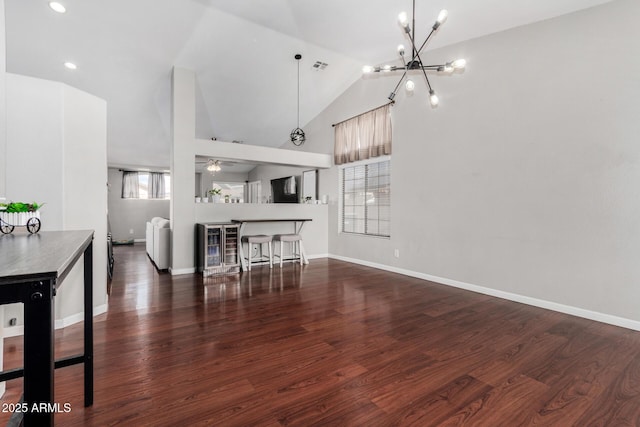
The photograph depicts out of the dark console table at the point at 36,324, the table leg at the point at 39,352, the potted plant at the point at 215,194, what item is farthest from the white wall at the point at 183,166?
the table leg at the point at 39,352

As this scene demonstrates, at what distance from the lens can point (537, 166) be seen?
11.7ft

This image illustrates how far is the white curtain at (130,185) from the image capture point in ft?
32.6

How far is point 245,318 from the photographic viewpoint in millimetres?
3045

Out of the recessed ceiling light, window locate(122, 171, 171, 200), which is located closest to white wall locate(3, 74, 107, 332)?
the recessed ceiling light

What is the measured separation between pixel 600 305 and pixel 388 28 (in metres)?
4.31

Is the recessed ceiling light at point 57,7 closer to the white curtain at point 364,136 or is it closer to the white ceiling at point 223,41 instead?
the white ceiling at point 223,41

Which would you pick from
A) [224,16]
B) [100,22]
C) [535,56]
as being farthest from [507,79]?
[100,22]

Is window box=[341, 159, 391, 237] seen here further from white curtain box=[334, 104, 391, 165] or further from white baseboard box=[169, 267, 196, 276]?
white baseboard box=[169, 267, 196, 276]

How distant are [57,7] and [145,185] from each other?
292 inches

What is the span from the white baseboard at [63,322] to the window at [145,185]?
741cm

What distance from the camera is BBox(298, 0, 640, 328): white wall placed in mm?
3006

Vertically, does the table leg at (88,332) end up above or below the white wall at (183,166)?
below

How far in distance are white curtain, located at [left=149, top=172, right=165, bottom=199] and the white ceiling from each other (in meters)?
3.90

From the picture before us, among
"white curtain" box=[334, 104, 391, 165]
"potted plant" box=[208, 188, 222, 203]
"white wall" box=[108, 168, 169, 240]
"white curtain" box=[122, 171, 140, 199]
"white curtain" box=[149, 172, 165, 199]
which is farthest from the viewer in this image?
"white curtain" box=[149, 172, 165, 199]
